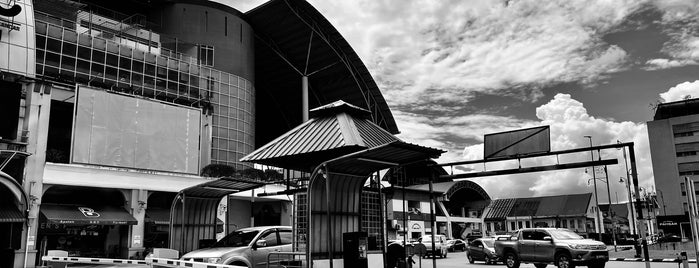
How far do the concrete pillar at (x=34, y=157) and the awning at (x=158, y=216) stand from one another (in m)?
6.46

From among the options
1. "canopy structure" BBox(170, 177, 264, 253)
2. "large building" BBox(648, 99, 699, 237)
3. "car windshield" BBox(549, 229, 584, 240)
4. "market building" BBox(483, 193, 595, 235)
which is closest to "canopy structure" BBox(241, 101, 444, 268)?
"canopy structure" BBox(170, 177, 264, 253)

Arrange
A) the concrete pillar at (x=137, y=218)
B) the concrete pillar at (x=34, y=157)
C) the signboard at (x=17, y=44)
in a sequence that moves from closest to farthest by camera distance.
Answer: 1. the concrete pillar at (x=34, y=157)
2. the signboard at (x=17, y=44)
3. the concrete pillar at (x=137, y=218)

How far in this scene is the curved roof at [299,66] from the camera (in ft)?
163

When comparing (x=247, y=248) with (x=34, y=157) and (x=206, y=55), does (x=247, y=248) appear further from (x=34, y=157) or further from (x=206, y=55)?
(x=206, y=55)

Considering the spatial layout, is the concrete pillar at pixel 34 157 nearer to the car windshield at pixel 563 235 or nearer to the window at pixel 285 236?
the window at pixel 285 236

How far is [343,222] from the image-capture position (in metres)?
15.8

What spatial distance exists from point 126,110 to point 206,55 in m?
12.6

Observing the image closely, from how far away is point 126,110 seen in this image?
35406 mm

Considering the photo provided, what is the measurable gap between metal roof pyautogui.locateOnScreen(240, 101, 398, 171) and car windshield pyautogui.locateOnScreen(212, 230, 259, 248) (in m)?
2.41

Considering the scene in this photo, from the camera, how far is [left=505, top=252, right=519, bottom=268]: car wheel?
79.9 feet

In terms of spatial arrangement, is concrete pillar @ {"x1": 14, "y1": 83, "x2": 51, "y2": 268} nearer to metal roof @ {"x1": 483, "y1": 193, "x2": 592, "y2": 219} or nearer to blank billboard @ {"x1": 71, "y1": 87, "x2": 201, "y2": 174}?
blank billboard @ {"x1": 71, "y1": 87, "x2": 201, "y2": 174}

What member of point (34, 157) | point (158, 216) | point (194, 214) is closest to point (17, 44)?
point (34, 157)

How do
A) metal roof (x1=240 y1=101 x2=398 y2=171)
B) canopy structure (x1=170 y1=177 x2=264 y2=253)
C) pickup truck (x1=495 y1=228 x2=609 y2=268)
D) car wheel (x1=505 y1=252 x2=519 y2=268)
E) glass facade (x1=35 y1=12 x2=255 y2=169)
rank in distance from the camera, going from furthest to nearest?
glass facade (x1=35 y1=12 x2=255 y2=169), car wheel (x1=505 y1=252 x2=519 y2=268), pickup truck (x1=495 y1=228 x2=609 y2=268), canopy structure (x1=170 y1=177 x2=264 y2=253), metal roof (x1=240 y1=101 x2=398 y2=171)

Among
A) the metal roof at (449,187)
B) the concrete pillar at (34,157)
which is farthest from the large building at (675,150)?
the concrete pillar at (34,157)
